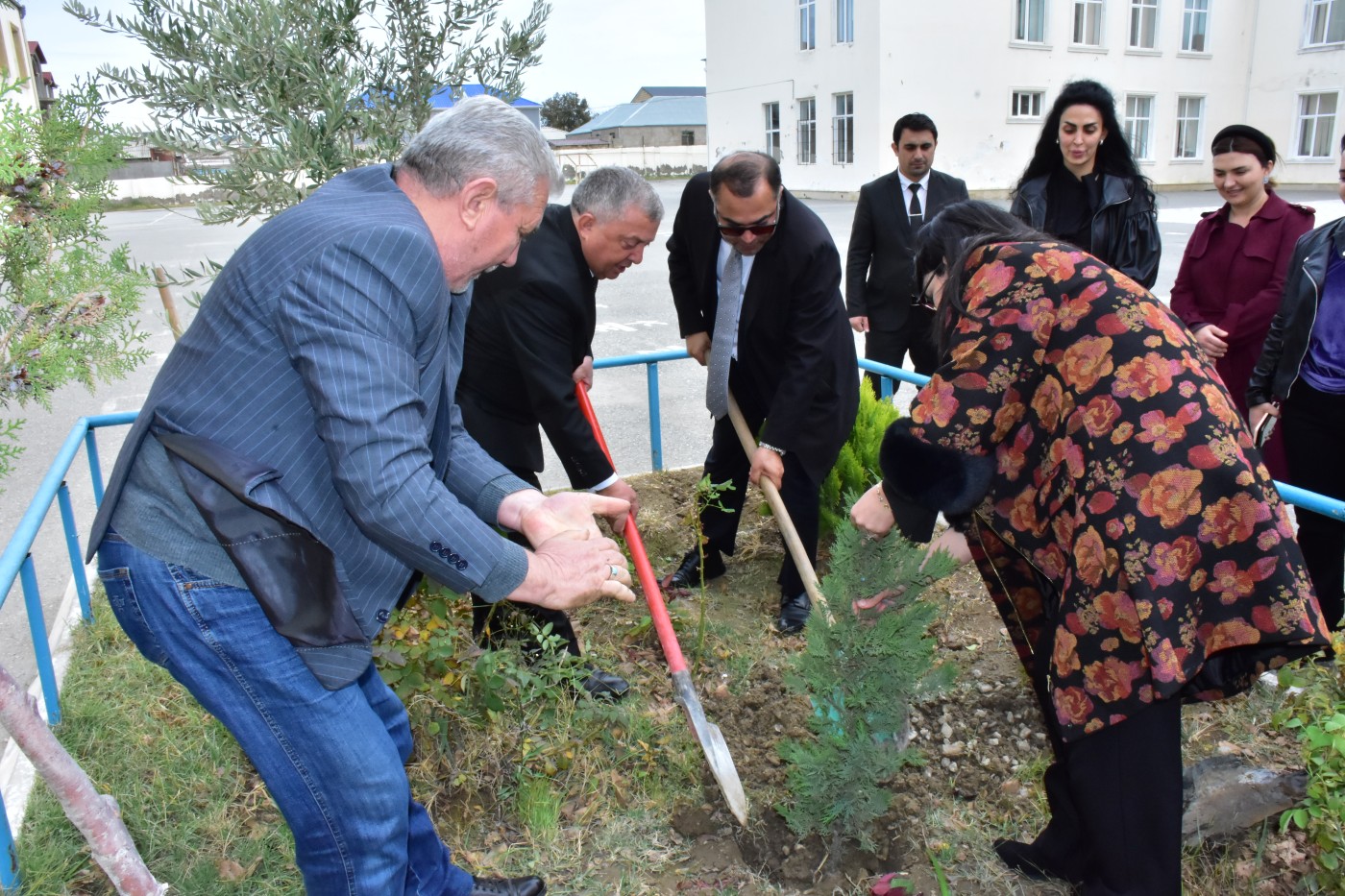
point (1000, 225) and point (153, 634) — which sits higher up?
point (1000, 225)

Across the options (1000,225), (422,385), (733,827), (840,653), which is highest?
(1000,225)

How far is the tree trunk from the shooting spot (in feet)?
6.14

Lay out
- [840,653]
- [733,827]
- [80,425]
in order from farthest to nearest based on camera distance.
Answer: [80,425]
[733,827]
[840,653]

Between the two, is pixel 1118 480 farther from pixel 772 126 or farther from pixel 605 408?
pixel 772 126

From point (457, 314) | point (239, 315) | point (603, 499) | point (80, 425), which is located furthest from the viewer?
point (80, 425)

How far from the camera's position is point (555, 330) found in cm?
310

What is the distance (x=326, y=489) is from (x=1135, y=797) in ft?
5.64

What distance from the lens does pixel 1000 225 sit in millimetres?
2180

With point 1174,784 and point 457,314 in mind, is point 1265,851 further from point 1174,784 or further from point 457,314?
point 457,314

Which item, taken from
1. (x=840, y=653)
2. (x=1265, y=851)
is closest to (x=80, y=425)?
(x=840, y=653)

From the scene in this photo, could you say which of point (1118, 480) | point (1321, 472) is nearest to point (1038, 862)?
point (1118, 480)

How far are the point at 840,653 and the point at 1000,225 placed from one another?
105 cm

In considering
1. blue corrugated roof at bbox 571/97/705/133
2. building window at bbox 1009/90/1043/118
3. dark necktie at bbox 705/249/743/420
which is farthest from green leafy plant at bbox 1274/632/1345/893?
blue corrugated roof at bbox 571/97/705/133

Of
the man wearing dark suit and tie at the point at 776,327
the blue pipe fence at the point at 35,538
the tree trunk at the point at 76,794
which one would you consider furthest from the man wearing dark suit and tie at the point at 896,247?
the tree trunk at the point at 76,794
